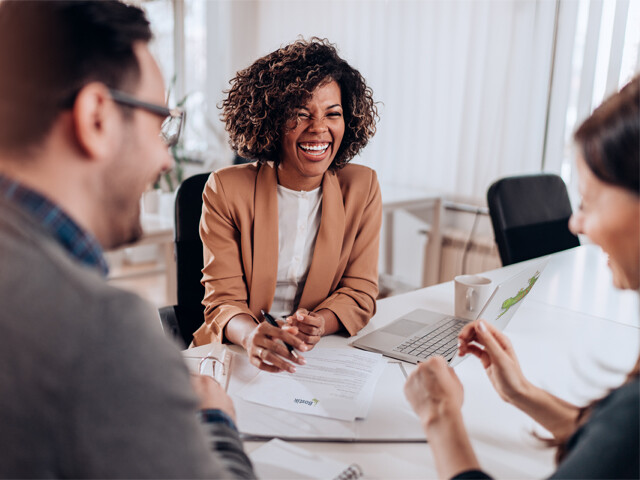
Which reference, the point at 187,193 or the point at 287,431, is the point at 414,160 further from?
the point at 287,431

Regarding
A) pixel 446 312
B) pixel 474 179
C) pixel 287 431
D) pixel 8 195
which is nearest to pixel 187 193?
pixel 446 312

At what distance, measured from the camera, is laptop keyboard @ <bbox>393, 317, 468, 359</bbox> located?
3.95ft

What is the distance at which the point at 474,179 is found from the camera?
3.12 m

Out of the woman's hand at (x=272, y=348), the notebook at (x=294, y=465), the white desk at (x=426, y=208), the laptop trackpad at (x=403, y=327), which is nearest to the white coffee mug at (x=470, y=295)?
the laptop trackpad at (x=403, y=327)

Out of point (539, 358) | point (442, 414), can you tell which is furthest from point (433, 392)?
point (539, 358)

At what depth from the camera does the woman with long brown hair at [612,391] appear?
59cm

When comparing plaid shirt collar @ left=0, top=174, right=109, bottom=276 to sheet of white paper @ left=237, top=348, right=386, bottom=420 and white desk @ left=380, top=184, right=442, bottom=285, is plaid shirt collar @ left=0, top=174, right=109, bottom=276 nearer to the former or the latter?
sheet of white paper @ left=237, top=348, right=386, bottom=420

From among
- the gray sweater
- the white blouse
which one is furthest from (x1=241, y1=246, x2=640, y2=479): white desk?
the gray sweater

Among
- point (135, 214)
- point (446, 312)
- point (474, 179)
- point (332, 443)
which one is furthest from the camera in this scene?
point (474, 179)

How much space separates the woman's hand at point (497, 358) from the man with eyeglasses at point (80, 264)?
1.58 feet

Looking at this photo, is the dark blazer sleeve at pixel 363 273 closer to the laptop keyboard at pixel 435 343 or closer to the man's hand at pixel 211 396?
the laptop keyboard at pixel 435 343

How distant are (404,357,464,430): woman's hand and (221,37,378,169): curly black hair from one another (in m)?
0.87

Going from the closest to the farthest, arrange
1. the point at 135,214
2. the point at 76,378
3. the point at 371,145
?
the point at 76,378
the point at 135,214
the point at 371,145

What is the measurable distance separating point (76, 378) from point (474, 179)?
9.49ft
